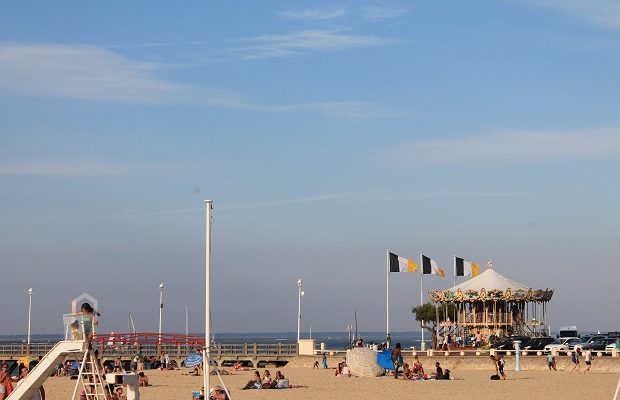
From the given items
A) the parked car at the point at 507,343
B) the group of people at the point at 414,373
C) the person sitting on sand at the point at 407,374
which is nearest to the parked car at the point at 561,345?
the parked car at the point at 507,343

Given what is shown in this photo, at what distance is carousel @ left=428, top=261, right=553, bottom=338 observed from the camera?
64812 millimetres

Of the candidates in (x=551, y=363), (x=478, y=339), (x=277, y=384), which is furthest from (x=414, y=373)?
(x=478, y=339)

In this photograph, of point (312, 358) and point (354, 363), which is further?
point (312, 358)

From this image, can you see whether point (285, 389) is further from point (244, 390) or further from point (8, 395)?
point (8, 395)

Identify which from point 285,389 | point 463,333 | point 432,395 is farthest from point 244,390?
point 463,333

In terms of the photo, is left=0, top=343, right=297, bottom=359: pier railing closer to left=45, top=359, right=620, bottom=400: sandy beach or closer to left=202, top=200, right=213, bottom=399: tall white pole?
left=45, top=359, right=620, bottom=400: sandy beach

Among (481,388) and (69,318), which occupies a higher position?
(69,318)

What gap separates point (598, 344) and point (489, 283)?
8.11 meters

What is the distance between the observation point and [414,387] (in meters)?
38.6

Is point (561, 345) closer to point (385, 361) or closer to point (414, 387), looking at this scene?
point (385, 361)

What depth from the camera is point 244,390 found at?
39.2m

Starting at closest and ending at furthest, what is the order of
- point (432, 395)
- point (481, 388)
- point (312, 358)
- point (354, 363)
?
point (432, 395), point (481, 388), point (354, 363), point (312, 358)

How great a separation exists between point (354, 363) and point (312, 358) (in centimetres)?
1128

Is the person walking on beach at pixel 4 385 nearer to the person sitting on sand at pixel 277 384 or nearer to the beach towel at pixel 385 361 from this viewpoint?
the person sitting on sand at pixel 277 384
